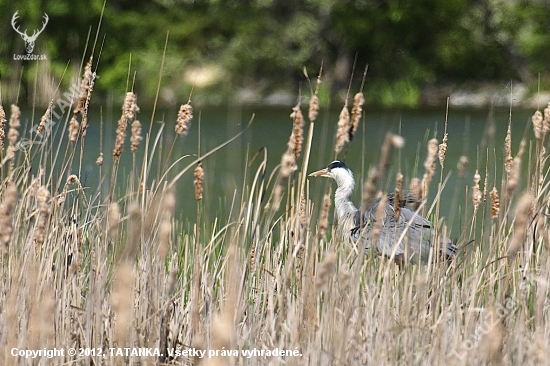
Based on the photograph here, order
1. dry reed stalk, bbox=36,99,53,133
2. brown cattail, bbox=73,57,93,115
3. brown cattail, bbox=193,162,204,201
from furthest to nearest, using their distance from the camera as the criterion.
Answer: dry reed stalk, bbox=36,99,53,133 < brown cattail, bbox=73,57,93,115 < brown cattail, bbox=193,162,204,201

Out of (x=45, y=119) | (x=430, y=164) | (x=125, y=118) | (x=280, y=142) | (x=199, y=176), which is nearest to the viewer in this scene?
(x=430, y=164)

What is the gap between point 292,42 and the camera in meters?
17.4

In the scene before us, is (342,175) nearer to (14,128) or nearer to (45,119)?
(45,119)

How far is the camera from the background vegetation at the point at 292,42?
56.0 ft

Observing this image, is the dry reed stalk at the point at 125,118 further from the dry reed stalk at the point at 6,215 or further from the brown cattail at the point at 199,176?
the dry reed stalk at the point at 6,215

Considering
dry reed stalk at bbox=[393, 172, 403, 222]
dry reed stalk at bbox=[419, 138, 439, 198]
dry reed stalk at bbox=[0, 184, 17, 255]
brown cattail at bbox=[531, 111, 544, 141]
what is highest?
brown cattail at bbox=[531, 111, 544, 141]

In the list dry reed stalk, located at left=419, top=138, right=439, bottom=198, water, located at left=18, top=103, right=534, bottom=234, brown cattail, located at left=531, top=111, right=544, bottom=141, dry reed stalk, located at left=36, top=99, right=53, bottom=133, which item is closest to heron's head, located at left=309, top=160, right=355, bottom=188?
brown cattail, located at left=531, top=111, right=544, bottom=141

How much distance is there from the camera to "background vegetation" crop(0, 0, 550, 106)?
17.1m

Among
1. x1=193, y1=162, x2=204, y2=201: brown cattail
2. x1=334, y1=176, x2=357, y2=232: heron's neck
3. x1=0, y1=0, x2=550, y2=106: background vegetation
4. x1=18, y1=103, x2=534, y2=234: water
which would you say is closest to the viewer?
x1=193, y1=162, x2=204, y2=201: brown cattail

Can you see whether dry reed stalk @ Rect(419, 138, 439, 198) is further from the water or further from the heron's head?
the water

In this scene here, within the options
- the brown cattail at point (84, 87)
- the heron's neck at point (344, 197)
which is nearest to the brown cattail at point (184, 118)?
the brown cattail at point (84, 87)

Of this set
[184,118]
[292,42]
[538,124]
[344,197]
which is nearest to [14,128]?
[184,118]

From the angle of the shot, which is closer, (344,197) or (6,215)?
(6,215)

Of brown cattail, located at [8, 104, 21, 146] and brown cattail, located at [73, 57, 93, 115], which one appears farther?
brown cattail, located at [73, 57, 93, 115]
